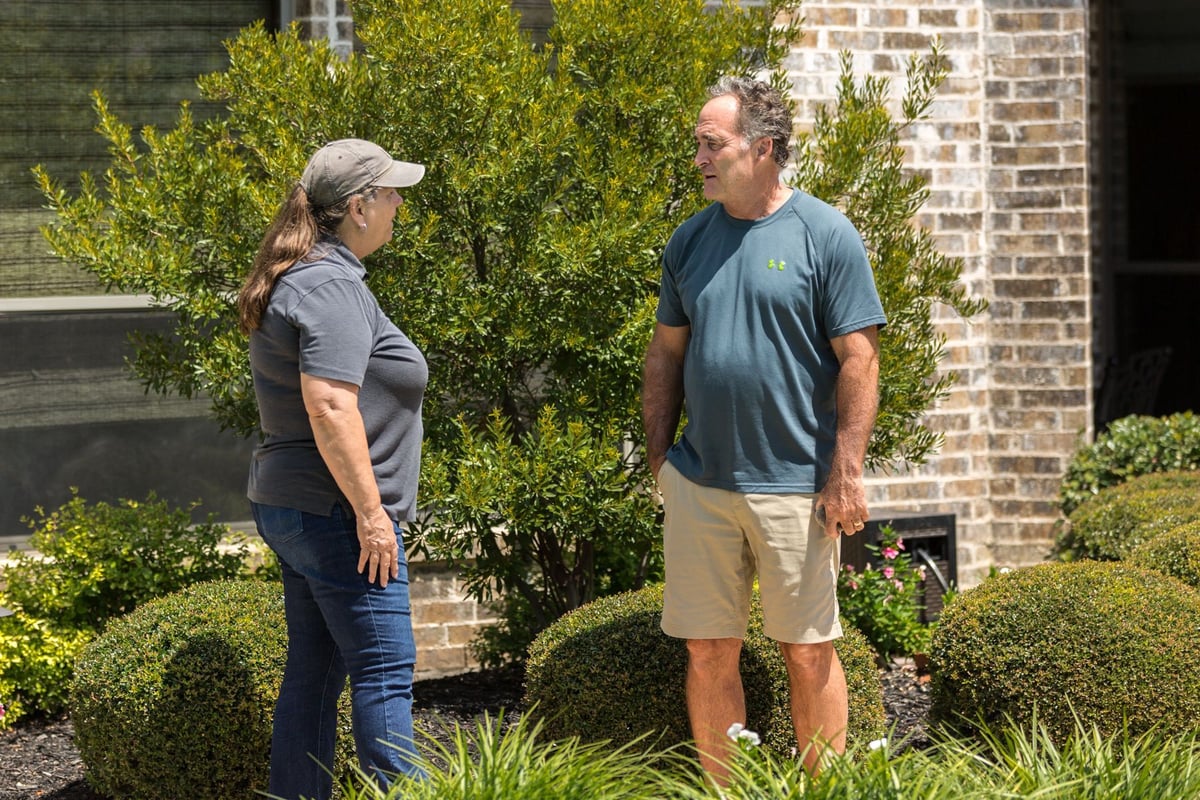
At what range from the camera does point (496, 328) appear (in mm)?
5398

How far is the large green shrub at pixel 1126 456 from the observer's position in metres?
7.86

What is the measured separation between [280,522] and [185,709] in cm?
98

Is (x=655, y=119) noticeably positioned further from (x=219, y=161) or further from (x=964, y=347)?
(x=964, y=347)

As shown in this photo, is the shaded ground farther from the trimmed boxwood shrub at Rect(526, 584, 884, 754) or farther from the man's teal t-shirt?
the man's teal t-shirt

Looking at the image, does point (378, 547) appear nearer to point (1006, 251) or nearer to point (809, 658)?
point (809, 658)

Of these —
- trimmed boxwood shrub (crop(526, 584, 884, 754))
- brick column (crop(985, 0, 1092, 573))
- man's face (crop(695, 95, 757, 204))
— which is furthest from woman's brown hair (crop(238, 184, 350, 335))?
brick column (crop(985, 0, 1092, 573))

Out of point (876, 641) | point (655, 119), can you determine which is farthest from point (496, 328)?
point (876, 641)

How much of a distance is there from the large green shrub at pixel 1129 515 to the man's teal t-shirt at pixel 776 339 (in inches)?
109

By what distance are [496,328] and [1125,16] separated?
245 inches

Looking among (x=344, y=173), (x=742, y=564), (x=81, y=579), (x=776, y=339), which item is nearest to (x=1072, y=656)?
(x=742, y=564)

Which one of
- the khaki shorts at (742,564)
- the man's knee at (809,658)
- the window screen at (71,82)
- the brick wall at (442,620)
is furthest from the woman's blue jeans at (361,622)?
the window screen at (71,82)

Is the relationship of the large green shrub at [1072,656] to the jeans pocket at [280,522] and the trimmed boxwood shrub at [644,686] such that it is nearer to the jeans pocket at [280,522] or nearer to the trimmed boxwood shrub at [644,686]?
the trimmed boxwood shrub at [644,686]

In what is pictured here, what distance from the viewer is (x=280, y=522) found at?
385cm

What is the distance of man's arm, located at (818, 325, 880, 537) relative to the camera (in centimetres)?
397
